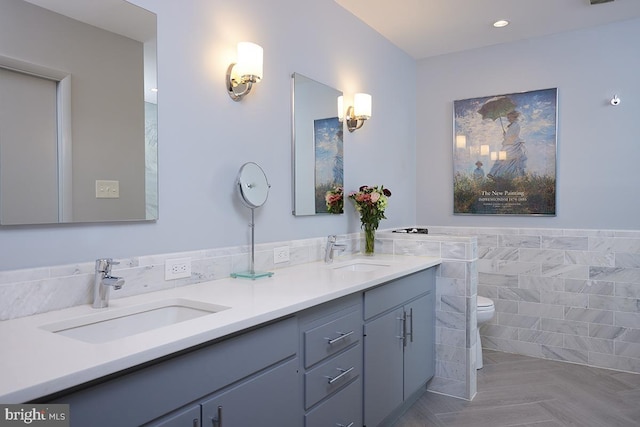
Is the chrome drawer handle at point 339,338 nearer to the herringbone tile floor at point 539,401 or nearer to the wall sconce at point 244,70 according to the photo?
the herringbone tile floor at point 539,401

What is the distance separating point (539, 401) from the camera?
2.76 m

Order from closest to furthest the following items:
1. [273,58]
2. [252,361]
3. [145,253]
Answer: [252,361] → [145,253] → [273,58]

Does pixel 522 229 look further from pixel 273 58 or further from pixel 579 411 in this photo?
pixel 273 58

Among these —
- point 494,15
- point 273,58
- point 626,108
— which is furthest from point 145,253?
point 626,108

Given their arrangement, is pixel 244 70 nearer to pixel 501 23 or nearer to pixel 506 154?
pixel 501 23

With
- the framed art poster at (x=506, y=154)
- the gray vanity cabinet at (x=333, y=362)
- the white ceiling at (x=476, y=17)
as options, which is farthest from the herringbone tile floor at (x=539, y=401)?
the white ceiling at (x=476, y=17)

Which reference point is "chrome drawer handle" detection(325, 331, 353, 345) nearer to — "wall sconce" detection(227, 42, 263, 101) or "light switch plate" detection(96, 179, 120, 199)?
"light switch plate" detection(96, 179, 120, 199)

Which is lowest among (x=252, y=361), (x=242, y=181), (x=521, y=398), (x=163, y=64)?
(x=521, y=398)

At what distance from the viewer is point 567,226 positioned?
138 inches

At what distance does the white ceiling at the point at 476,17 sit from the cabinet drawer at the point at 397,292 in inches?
72.4

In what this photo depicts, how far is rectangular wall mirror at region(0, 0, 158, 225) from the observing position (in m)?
1.38

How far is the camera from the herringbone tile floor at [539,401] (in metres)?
2.51

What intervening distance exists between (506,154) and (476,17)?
1.15 m

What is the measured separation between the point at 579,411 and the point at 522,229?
1.49 m
